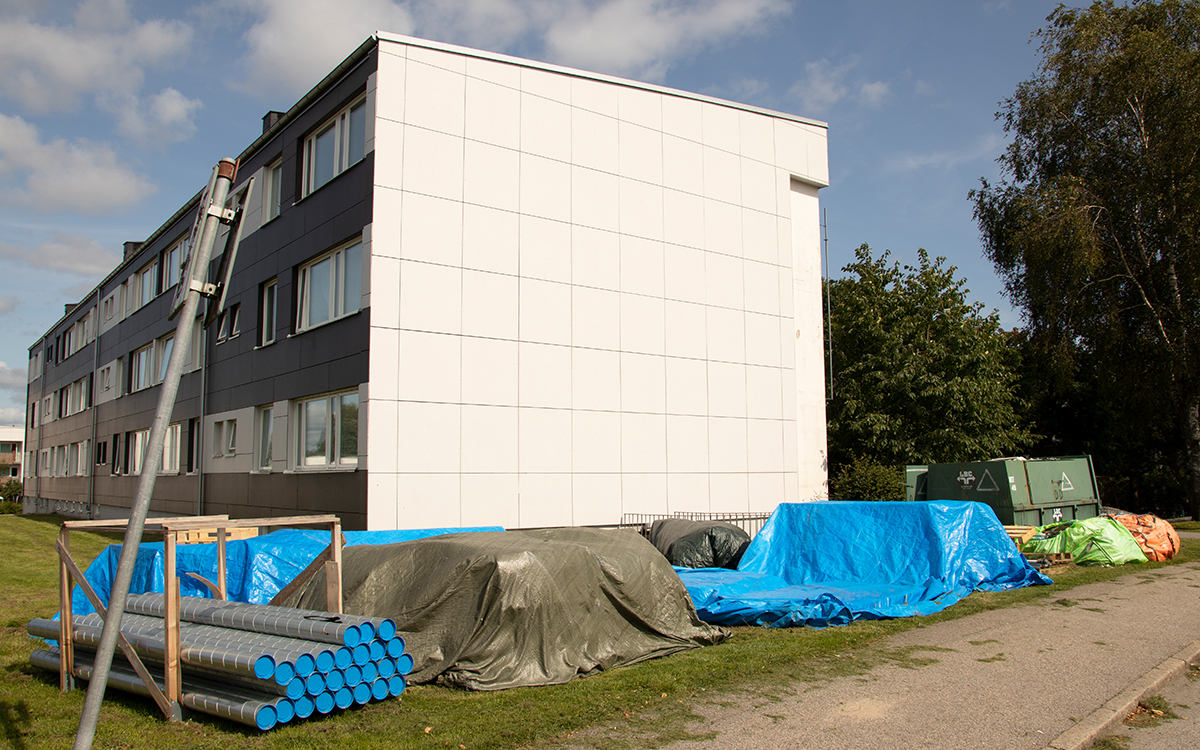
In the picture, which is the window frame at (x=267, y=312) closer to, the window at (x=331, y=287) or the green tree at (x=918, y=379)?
the window at (x=331, y=287)

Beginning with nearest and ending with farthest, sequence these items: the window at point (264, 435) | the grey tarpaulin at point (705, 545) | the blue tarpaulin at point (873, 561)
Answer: the blue tarpaulin at point (873, 561) < the grey tarpaulin at point (705, 545) < the window at point (264, 435)

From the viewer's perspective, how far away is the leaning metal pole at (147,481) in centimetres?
371

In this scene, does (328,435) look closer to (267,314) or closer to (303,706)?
(267,314)

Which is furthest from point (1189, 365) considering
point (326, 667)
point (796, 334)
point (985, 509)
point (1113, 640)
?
point (326, 667)

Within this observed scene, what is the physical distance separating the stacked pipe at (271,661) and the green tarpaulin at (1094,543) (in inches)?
547

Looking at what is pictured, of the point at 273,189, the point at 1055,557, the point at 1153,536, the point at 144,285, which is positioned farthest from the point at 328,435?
the point at 144,285

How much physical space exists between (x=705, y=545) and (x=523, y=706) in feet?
27.0

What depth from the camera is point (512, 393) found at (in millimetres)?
15688

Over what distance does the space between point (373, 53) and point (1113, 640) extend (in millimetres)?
14543

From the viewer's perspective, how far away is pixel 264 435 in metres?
17.8

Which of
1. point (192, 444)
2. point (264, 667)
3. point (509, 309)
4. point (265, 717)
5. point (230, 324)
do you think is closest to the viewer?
point (265, 717)

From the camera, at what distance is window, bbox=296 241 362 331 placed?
15188 mm

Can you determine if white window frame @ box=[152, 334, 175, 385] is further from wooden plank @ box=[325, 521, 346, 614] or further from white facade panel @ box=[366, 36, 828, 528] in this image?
wooden plank @ box=[325, 521, 346, 614]

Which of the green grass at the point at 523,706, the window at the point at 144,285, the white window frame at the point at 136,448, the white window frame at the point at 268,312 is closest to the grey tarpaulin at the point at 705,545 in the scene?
the green grass at the point at 523,706
